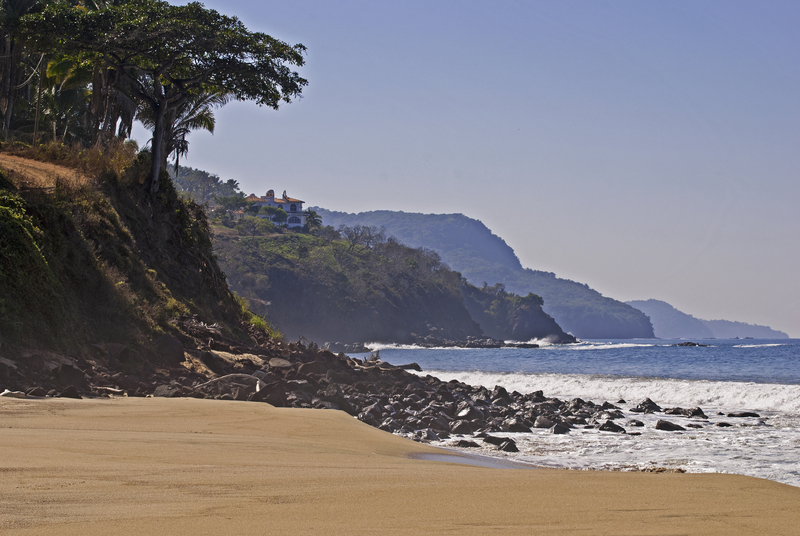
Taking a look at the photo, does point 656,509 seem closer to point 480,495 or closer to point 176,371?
point 480,495

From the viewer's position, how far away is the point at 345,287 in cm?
11212

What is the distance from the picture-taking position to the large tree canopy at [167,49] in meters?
20.0

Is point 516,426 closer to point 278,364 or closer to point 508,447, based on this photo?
point 508,447

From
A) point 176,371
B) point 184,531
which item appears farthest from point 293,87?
point 184,531

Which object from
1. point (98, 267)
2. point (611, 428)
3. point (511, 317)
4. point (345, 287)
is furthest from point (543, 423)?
point (511, 317)

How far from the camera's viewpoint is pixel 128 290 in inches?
645

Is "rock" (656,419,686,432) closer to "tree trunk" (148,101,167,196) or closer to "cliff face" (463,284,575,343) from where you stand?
"tree trunk" (148,101,167,196)

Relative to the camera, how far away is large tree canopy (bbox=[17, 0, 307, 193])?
65.6 ft

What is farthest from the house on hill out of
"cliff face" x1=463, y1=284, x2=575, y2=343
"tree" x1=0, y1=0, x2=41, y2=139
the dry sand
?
the dry sand

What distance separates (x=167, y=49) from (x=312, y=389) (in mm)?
12793

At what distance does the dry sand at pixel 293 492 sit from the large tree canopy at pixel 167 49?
15688mm

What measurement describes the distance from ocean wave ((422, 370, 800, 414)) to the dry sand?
17.1 meters

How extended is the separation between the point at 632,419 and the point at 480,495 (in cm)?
1347

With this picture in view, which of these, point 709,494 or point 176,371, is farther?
point 176,371
